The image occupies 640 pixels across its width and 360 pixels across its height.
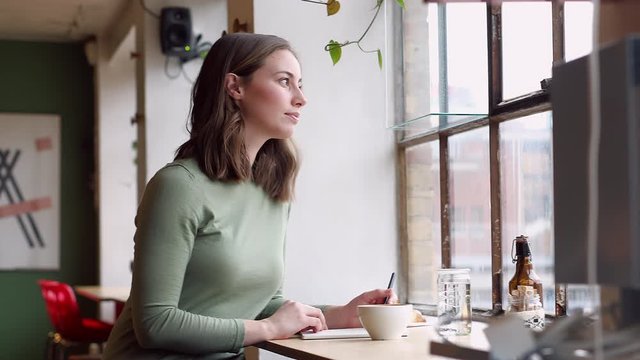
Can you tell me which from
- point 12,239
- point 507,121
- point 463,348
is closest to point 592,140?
point 463,348

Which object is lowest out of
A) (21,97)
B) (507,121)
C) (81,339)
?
(81,339)

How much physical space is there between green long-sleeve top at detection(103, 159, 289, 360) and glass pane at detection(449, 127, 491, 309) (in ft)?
2.15

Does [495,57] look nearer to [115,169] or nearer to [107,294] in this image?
[107,294]

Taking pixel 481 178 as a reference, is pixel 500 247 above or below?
below

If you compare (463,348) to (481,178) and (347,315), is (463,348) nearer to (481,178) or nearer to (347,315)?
(347,315)

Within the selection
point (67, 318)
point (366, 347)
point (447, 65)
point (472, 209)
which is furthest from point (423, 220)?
point (67, 318)

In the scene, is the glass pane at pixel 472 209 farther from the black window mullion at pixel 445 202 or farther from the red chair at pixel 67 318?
the red chair at pixel 67 318

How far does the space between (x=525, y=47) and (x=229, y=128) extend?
0.82 m

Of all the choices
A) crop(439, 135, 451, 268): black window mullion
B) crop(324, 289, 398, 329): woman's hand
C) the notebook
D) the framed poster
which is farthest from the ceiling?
the notebook

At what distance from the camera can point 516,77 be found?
259cm

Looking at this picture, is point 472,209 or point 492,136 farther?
point 472,209

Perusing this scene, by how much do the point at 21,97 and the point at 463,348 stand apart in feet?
26.2

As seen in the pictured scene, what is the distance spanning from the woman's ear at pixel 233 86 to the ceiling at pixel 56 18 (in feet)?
16.1

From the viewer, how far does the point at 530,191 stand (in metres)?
2.51
